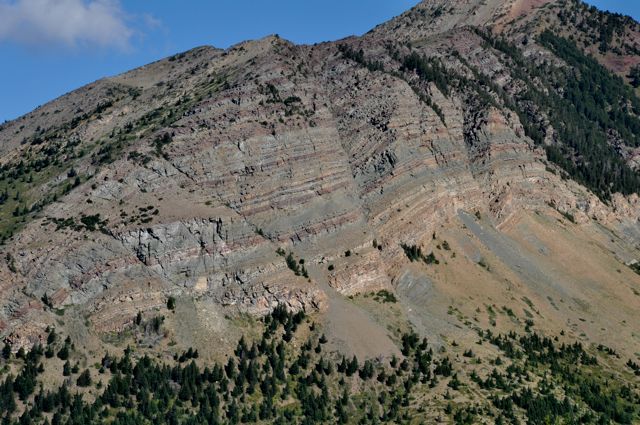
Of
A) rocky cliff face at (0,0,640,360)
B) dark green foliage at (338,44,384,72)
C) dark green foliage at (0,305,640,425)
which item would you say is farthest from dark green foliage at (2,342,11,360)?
dark green foliage at (338,44,384,72)

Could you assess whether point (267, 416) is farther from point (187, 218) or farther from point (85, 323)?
point (187, 218)

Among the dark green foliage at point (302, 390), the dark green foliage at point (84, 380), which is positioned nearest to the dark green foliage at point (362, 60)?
the dark green foliage at point (302, 390)

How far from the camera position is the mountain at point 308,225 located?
133125 millimetres

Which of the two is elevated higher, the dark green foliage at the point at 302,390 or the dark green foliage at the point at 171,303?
the dark green foliage at the point at 171,303

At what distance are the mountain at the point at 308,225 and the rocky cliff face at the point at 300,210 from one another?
344 mm

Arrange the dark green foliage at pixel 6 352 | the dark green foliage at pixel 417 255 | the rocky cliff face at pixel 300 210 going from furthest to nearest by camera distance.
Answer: the dark green foliage at pixel 417 255, the rocky cliff face at pixel 300 210, the dark green foliage at pixel 6 352

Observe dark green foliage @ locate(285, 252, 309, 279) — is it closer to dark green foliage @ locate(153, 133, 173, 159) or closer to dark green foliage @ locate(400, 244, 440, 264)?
dark green foliage @ locate(400, 244, 440, 264)

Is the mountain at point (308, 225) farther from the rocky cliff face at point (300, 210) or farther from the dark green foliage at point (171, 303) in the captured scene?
the dark green foliage at point (171, 303)

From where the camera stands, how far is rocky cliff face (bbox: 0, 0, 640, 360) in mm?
136775

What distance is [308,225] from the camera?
152 m

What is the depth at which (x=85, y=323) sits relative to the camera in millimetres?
127125

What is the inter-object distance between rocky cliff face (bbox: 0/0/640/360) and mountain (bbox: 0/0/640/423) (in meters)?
0.34

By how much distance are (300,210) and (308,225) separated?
354 centimetres

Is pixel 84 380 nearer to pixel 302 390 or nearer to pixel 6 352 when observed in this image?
pixel 6 352
